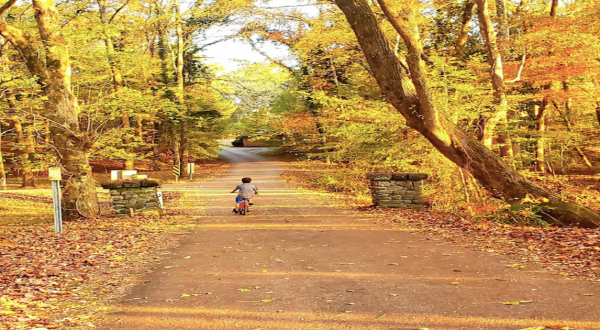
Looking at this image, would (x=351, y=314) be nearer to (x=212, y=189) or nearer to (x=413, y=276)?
(x=413, y=276)

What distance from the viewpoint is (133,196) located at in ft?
41.1

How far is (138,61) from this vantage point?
1972 centimetres

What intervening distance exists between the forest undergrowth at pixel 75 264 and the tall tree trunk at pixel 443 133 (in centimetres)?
562

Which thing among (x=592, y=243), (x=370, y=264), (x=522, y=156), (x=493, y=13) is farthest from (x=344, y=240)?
(x=493, y=13)

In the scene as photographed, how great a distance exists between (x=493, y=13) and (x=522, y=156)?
6.86 metres

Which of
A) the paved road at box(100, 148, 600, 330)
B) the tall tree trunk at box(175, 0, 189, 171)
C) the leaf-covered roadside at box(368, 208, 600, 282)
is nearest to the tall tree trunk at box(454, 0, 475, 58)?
the leaf-covered roadside at box(368, 208, 600, 282)

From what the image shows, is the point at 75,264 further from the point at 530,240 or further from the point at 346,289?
the point at 530,240

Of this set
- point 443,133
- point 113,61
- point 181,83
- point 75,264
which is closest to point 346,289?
point 75,264

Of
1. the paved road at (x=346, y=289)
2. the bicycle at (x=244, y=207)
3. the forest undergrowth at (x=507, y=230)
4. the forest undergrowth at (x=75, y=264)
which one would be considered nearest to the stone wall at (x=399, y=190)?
the forest undergrowth at (x=507, y=230)

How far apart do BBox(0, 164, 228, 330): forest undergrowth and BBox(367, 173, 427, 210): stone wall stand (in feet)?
18.3

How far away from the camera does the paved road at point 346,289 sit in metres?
4.20

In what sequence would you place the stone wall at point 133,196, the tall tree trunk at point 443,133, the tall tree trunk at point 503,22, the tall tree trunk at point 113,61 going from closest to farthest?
the tall tree trunk at point 443,133
the stone wall at point 133,196
the tall tree trunk at point 503,22
the tall tree trunk at point 113,61

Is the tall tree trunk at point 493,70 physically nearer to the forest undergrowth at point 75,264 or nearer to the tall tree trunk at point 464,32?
the tall tree trunk at point 464,32

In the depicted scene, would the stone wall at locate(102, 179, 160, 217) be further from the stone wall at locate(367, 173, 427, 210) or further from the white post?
the stone wall at locate(367, 173, 427, 210)
